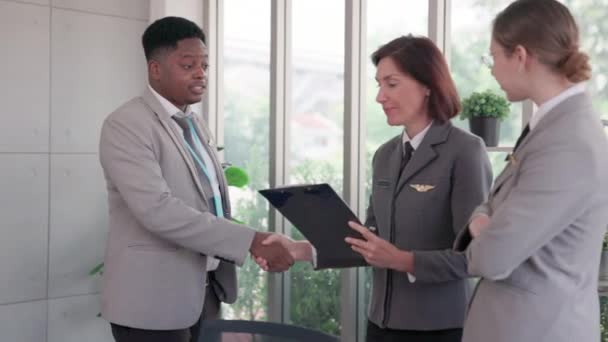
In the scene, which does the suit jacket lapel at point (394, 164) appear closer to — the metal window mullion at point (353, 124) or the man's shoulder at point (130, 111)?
the man's shoulder at point (130, 111)

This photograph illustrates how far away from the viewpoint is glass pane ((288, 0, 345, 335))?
3586 millimetres

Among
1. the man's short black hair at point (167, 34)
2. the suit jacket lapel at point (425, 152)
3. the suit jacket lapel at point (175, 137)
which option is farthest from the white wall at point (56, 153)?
the suit jacket lapel at point (425, 152)

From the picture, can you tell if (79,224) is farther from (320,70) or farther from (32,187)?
(320,70)

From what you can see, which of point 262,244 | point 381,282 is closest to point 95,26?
point 262,244

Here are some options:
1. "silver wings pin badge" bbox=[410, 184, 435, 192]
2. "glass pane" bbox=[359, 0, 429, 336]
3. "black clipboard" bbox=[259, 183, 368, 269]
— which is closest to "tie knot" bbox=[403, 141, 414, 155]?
"silver wings pin badge" bbox=[410, 184, 435, 192]

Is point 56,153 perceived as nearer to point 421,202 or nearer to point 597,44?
point 421,202

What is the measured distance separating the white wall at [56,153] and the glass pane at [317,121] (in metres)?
1.25

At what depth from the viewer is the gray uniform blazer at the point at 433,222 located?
6.51 feet

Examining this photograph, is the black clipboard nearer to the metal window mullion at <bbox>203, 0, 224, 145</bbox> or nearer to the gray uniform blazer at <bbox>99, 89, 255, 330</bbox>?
the gray uniform blazer at <bbox>99, 89, 255, 330</bbox>

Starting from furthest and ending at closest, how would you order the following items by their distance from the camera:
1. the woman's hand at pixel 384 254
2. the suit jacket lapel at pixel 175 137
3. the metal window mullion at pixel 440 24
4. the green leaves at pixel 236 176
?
the green leaves at pixel 236 176, the metal window mullion at pixel 440 24, the suit jacket lapel at pixel 175 137, the woman's hand at pixel 384 254

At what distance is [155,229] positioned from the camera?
2371 mm

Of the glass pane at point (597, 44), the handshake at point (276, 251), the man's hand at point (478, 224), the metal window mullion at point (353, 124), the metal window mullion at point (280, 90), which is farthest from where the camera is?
the metal window mullion at point (280, 90)

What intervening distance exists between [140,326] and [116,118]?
712 mm

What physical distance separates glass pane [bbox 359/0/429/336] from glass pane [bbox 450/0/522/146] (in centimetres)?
20
